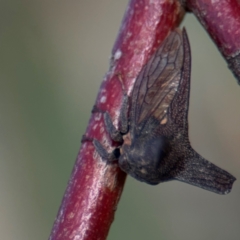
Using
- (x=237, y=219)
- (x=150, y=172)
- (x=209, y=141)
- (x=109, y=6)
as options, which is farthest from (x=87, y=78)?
(x=150, y=172)


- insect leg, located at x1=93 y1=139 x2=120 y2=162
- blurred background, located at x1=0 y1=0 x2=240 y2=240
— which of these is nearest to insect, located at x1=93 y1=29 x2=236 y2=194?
insect leg, located at x1=93 y1=139 x2=120 y2=162

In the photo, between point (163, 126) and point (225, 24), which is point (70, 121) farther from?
point (225, 24)

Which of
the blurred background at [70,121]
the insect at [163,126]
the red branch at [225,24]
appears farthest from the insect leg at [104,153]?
the blurred background at [70,121]

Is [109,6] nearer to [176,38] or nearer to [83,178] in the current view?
[176,38]

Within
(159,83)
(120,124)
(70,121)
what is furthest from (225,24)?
(70,121)

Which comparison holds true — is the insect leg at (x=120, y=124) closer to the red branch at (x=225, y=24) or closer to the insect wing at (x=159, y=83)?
the insect wing at (x=159, y=83)

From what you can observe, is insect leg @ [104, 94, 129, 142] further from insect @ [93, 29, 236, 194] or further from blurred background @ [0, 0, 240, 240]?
blurred background @ [0, 0, 240, 240]

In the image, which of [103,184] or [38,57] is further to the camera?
[38,57]
